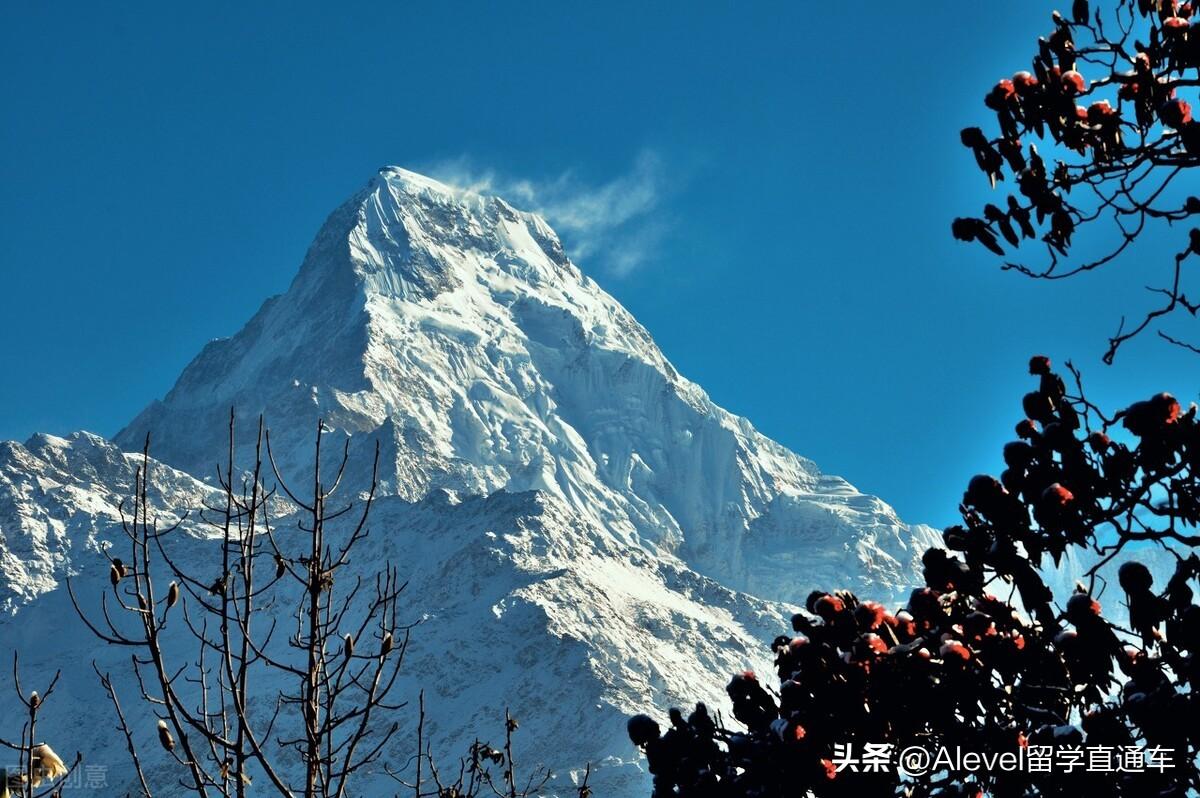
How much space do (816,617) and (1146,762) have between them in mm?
1680

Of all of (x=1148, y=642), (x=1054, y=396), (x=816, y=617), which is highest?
(x=1054, y=396)

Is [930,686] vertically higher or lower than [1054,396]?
lower

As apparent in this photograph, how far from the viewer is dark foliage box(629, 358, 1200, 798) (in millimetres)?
5230

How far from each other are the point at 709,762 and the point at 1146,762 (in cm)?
220

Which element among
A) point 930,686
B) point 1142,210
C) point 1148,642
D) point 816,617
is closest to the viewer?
point 1148,642

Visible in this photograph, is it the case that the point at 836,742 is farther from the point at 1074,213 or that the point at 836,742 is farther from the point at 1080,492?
the point at 1074,213

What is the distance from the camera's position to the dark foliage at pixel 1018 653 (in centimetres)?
523

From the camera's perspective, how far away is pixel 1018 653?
19.8ft

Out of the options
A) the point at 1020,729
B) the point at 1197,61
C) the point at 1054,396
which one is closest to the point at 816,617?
the point at 1020,729

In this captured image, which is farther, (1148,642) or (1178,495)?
(1178,495)

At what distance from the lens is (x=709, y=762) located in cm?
683

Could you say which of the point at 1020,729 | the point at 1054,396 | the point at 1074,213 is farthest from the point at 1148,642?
the point at 1074,213

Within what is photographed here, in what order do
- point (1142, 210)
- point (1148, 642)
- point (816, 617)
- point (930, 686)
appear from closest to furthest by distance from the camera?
point (1148, 642)
point (1142, 210)
point (930, 686)
point (816, 617)

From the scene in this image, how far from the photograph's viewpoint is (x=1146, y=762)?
17.5ft
